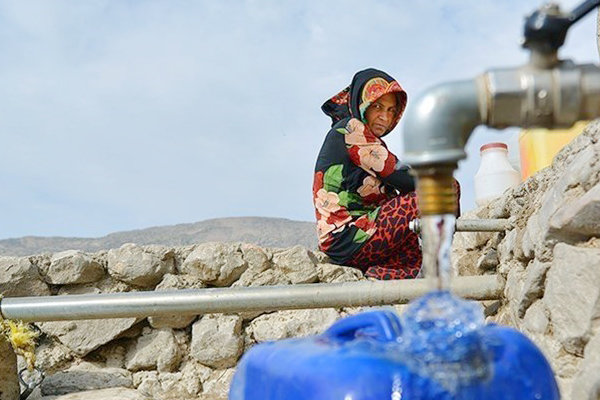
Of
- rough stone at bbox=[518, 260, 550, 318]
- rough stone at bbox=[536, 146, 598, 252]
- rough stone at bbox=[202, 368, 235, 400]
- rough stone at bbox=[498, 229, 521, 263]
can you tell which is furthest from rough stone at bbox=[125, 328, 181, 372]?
rough stone at bbox=[536, 146, 598, 252]

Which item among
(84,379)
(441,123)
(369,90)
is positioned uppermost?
(369,90)

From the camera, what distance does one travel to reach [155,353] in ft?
9.79

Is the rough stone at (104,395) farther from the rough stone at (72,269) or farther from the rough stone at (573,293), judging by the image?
the rough stone at (573,293)

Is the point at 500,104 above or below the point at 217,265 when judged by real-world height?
above

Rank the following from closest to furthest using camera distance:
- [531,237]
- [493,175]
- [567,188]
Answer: [567,188], [531,237], [493,175]

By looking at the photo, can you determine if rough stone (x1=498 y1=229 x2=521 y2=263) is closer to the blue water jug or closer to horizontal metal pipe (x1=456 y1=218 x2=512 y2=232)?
horizontal metal pipe (x1=456 y1=218 x2=512 y2=232)

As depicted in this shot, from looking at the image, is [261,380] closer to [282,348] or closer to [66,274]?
[282,348]

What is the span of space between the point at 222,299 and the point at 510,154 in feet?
9.08

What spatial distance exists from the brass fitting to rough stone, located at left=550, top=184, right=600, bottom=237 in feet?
3.08

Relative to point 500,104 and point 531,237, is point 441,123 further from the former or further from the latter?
point 531,237

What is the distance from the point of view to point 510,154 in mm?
4324

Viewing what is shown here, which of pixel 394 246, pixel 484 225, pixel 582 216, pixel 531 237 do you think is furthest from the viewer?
pixel 394 246

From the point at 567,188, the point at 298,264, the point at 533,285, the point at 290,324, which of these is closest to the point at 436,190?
the point at 567,188

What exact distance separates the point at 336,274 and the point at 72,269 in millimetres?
1169
